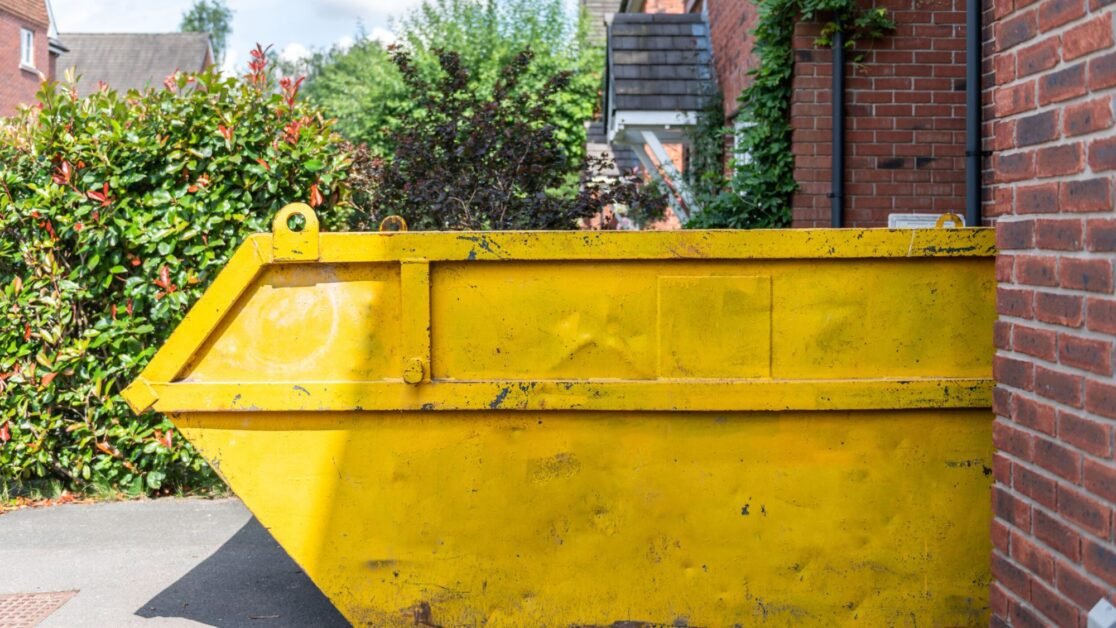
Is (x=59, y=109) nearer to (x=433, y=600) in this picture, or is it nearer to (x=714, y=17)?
(x=433, y=600)

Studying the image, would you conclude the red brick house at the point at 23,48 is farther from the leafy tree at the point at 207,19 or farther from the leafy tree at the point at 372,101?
the leafy tree at the point at 207,19

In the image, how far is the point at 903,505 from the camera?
141 inches

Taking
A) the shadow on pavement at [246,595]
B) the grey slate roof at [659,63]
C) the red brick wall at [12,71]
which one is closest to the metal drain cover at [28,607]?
the shadow on pavement at [246,595]

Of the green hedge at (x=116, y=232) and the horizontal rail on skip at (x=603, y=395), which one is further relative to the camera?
the green hedge at (x=116, y=232)

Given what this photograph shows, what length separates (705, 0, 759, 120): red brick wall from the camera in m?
8.78

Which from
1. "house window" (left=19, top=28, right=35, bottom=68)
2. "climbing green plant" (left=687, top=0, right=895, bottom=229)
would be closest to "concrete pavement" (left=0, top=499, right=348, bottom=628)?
"climbing green plant" (left=687, top=0, right=895, bottom=229)

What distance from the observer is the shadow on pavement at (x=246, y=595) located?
4.40 meters

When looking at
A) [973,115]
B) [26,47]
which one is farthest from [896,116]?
[26,47]

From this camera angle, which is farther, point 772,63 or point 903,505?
point 772,63

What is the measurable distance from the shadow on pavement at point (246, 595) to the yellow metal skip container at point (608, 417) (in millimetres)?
873

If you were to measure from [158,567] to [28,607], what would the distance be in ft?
2.14

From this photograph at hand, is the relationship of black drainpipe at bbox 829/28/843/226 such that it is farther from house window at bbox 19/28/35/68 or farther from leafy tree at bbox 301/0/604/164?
house window at bbox 19/28/35/68

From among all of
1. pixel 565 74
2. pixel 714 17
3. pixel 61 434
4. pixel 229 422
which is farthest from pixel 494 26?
pixel 229 422

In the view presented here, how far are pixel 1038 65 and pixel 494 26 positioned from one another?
62.8 ft
